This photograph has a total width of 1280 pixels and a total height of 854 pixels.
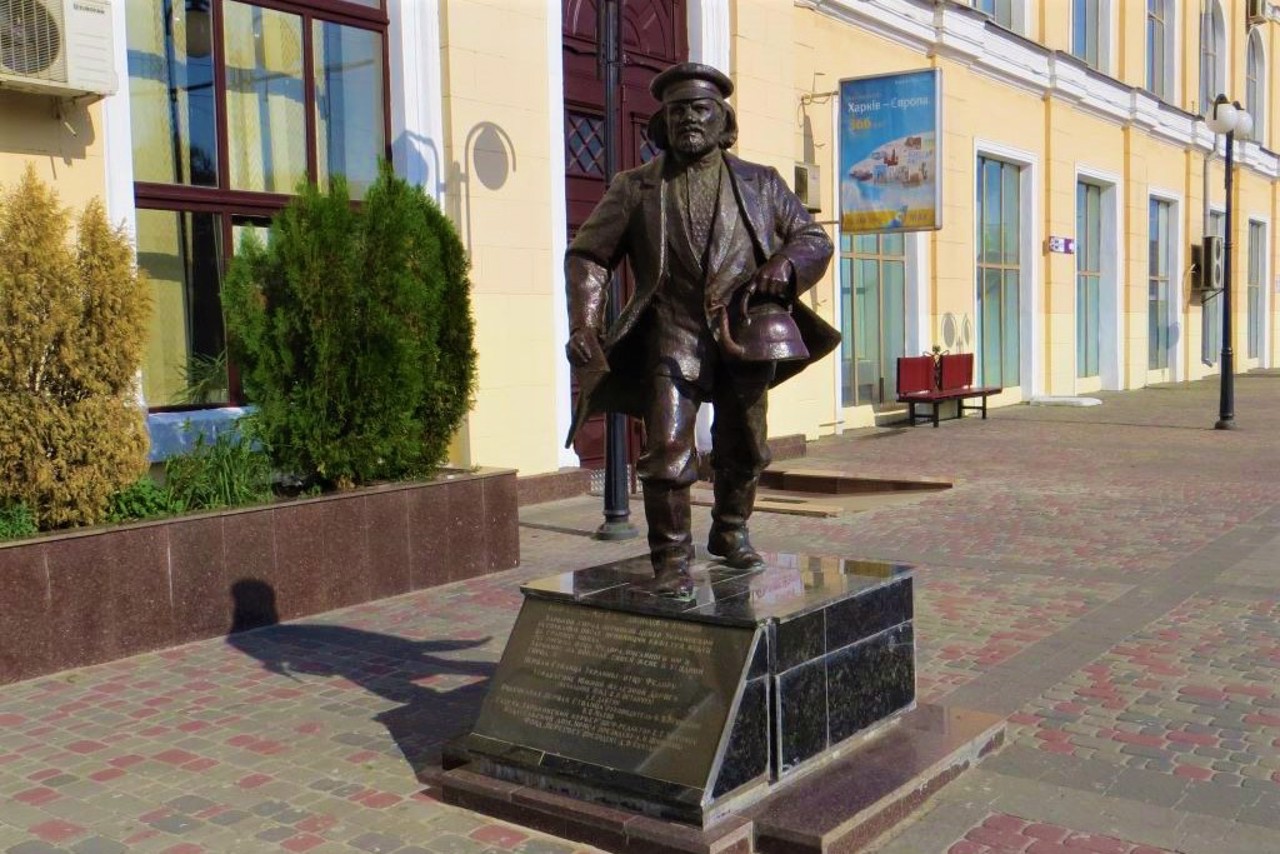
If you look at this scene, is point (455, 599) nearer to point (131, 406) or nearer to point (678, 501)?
point (131, 406)

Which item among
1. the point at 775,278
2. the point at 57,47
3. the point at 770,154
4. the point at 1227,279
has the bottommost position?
the point at 775,278

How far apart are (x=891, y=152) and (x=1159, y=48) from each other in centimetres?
1644

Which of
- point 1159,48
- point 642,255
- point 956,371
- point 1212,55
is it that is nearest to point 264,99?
point 642,255

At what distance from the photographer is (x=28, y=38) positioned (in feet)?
25.6

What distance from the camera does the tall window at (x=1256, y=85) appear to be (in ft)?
116

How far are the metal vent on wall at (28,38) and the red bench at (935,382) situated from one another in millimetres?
12865

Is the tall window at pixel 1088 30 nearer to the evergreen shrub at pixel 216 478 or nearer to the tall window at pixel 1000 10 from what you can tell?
the tall window at pixel 1000 10

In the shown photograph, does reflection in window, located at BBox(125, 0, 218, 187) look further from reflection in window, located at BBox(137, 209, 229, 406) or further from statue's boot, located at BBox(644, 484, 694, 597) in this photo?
statue's boot, located at BBox(644, 484, 694, 597)

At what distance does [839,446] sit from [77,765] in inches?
485

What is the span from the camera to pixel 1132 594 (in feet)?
25.0

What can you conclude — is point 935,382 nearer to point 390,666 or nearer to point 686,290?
point 390,666

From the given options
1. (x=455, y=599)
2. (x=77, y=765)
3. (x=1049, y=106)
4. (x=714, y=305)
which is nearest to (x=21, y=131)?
(x=455, y=599)

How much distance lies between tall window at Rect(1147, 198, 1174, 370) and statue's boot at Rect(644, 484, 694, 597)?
2687 centimetres

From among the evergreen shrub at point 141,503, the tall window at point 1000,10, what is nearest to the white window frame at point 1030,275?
the tall window at point 1000,10
